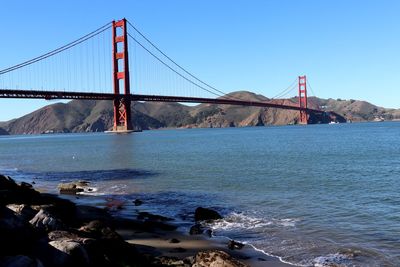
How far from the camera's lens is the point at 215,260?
755 centimetres

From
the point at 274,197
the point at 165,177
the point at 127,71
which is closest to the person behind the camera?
the point at 274,197

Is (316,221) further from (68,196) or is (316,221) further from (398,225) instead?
(68,196)

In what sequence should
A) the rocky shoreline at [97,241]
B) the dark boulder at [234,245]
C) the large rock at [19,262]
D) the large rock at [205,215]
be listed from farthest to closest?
the large rock at [205,215], the dark boulder at [234,245], the rocky shoreline at [97,241], the large rock at [19,262]

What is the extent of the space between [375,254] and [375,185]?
10593mm

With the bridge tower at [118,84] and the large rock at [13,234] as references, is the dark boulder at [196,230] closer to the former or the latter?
the large rock at [13,234]

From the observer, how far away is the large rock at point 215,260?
7.39 m

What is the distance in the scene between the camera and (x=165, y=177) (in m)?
25.0

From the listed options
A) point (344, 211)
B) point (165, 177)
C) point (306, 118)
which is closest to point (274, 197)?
point (344, 211)

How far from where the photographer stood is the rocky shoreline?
556cm

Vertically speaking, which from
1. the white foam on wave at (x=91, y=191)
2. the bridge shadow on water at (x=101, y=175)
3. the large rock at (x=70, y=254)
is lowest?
the bridge shadow on water at (x=101, y=175)

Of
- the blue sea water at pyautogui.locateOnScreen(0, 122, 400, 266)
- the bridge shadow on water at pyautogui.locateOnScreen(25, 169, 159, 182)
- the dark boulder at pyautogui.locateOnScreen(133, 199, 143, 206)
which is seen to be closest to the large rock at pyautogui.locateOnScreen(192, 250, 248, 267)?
the blue sea water at pyautogui.locateOnScreen(0, 122, 400, 266)

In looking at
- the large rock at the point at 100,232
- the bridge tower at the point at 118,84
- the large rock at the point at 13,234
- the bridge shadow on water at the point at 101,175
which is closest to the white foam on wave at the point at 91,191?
the bridge shadow on water at the point at 101,175

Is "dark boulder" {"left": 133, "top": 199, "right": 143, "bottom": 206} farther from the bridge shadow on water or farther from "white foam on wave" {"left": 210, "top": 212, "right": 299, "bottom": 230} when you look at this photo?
the bridge shadow on water

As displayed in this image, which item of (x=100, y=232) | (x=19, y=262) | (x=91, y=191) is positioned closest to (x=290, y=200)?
(x=91, y=191)
